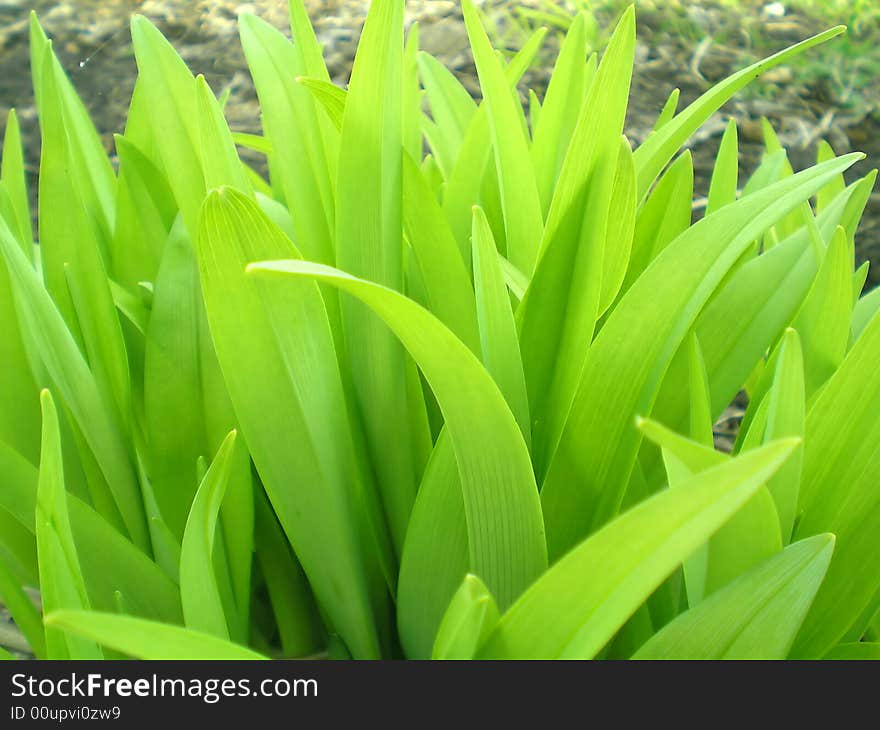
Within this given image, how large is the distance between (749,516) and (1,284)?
1.75 ft

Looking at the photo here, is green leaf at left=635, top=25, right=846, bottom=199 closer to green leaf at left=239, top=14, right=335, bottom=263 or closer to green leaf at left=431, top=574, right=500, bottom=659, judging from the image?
green leaf at left=239, top=14, right=335, bottom=263

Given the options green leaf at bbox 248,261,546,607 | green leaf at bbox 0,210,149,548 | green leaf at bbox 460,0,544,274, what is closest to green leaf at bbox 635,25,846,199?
green leaf at bbox 460,0,544,274

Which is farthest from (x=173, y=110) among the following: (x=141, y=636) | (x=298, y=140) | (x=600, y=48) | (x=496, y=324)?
(x=600, y=48)

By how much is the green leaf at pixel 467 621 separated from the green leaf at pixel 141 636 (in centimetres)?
9

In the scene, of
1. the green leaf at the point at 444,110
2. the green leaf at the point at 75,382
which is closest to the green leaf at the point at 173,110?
the green leaf at the point at 75,382

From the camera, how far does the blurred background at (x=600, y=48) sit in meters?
1.63

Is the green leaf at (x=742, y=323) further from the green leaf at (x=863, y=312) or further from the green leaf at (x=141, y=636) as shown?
the green leaf at (x=141, y=636)

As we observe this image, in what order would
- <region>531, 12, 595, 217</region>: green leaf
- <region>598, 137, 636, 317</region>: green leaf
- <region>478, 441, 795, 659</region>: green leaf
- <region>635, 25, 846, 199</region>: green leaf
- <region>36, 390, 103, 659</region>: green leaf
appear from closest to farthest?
<region>478, 441, 795, 659</region>: green leaf, <region>36, 390, 103, 659</region>: green leaf, <region>598, 137, 636, 317</region>: green leaf, <region>635, 25, 846, 199</region>: green leaf, <region>531, 12, 595, 217</region>: green leaf

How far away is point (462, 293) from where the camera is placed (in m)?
0.58

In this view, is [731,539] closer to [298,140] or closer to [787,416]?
[787,416]

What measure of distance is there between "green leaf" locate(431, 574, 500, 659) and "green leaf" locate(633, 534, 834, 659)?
0.09m

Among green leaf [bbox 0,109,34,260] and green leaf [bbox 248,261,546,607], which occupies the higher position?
green leaf [bbox 0,109,34,260]

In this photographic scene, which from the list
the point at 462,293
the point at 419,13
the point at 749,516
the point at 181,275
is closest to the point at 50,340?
the point at 181,275

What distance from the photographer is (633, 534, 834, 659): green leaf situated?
0.41 m
